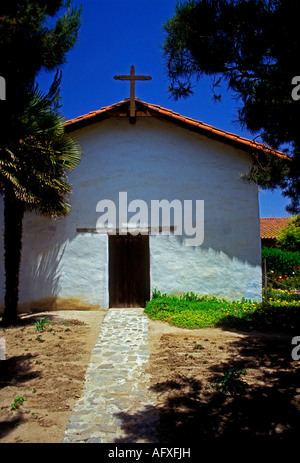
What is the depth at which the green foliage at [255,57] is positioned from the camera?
4.03 metres

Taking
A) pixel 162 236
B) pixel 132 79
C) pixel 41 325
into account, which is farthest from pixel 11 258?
pixel 132 79

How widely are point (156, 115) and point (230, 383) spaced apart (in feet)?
A: 26.0

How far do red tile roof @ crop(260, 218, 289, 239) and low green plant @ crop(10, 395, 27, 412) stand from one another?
20031mm

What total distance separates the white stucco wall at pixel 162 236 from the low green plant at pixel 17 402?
5.19 m

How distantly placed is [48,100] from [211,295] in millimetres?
7096

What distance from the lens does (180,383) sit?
452cm

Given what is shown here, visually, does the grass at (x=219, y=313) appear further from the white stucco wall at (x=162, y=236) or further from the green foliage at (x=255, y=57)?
the green foliage at (x=255, y=57)

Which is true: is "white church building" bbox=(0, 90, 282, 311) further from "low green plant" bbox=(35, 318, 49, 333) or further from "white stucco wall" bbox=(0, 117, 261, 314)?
"low green plant" bbox=(35, 318, 49, 333)

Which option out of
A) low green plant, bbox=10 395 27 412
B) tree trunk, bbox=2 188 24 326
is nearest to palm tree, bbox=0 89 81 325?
tree trunk, bbox=2 188 24 326

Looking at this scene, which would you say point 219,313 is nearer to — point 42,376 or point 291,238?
point 42,376

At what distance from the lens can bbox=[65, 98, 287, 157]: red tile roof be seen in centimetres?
923

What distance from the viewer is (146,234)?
957cm

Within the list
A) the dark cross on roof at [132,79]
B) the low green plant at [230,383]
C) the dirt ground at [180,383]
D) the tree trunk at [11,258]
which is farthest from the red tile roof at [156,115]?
the low green plant at [230,383]
